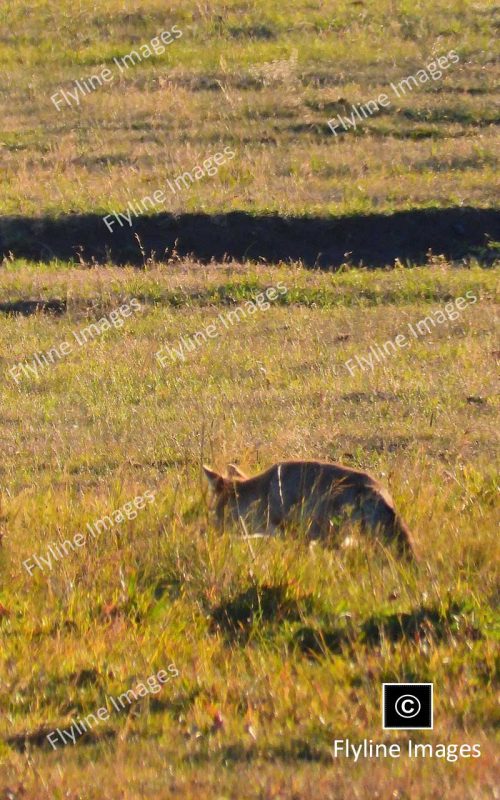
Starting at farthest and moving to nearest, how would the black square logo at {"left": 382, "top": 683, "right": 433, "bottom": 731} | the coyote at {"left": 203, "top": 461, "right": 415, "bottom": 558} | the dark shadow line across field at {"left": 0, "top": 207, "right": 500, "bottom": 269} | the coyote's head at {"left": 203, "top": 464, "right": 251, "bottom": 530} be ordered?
the dark shadow line across field at {"left": 0, "top": 207, "right": 500, "bottom": 269} < the coyote's head at {"left": 203, "top": 464, "right": 251, "bottom": 530} < the coyote at {"left": 203, "top": 461, "right": 415, "bottom": 558} < the black square logo at {"left": 382, "top": 683, "right": 433, "bottom": 731}

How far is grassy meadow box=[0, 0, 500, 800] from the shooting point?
4.44m

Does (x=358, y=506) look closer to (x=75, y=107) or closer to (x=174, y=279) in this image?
(x=174, y=279)

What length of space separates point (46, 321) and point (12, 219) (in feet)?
13.9

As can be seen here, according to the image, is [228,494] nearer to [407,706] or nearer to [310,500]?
[310,500]

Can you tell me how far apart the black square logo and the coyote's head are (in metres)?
2.15

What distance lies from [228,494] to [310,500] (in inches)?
23.3

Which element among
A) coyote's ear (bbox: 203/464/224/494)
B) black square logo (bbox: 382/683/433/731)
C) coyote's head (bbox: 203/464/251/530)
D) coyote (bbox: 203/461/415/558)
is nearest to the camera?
black square logo (bbox: 382/683/433/731)

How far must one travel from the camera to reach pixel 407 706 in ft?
14.7

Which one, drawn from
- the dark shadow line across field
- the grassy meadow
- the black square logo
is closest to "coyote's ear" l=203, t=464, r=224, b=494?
the grassy meadow

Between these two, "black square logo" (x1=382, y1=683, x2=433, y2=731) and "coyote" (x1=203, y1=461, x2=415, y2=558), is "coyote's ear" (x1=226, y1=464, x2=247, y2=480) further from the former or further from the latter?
"black square logo" (x1=382, y1=683, x2=433, y2=731)

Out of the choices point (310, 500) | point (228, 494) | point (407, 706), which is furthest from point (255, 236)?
point (407, 706)

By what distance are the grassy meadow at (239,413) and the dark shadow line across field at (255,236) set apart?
233mm

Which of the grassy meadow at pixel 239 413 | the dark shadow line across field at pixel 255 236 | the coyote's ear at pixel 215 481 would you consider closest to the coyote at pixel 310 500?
the coyote's ear at pixel 215 481

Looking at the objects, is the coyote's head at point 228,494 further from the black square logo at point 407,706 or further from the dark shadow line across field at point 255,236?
the dark shadow line across field at point 255,236
